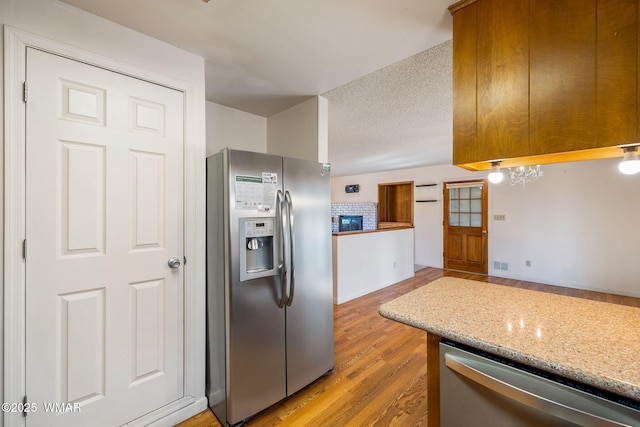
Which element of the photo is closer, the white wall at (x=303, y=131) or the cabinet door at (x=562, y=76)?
the cabinet door at (x=562, y=76)

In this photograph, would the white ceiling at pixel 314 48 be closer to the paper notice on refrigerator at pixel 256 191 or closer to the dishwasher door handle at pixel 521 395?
the paper notice on refrigerator at pixel 256 191

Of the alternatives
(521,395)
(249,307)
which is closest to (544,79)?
(521,395)

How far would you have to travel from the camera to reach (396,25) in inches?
58.8

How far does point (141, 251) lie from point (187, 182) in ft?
1.60

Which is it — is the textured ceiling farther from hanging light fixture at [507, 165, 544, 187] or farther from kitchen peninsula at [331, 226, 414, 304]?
kitchen peninsula at [331, 226, 414, 304]

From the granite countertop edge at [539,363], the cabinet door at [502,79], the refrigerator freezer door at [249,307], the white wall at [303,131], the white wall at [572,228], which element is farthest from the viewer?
the white wall at [572,228]

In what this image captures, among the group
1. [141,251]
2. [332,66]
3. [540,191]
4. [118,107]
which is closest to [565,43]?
[332,66]

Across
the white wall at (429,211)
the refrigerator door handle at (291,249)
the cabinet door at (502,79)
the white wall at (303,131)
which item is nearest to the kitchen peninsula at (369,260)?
the white wall at (429,211)

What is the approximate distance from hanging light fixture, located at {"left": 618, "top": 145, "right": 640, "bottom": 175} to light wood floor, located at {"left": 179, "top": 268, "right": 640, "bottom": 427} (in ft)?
5.43

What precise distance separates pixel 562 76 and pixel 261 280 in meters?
1.73

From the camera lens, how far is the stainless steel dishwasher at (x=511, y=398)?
28.9 inches

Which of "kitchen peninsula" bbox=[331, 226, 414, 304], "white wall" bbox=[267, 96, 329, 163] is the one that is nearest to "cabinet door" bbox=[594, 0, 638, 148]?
"white wall" bbox=[267, 96, 329, 163]

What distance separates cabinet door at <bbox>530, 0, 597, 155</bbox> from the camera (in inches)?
38.6

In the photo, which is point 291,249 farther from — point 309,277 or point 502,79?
point 502,79
